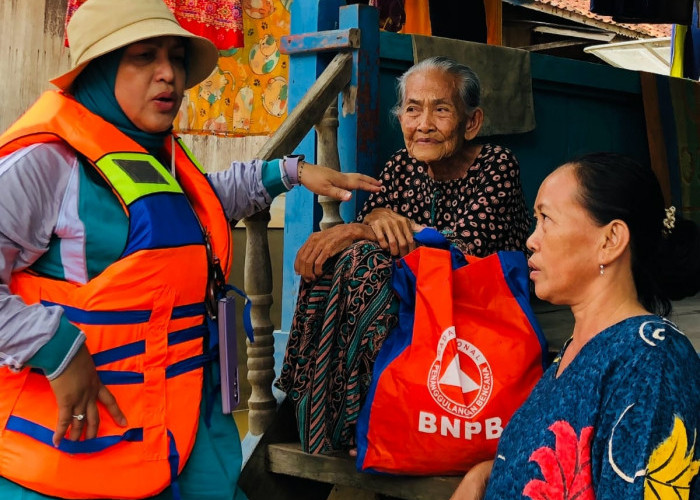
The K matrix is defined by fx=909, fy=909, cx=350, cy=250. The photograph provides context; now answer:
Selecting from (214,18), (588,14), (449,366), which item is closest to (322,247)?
(449,366)

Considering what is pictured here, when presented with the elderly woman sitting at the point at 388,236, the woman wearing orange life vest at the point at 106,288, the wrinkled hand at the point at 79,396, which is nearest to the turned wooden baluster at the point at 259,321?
the elderly woman sitting at the point at 388,236

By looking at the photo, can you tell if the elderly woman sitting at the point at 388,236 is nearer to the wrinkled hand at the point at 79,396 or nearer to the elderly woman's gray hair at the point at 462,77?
the elderly woman's gray hair at the point at 462,77

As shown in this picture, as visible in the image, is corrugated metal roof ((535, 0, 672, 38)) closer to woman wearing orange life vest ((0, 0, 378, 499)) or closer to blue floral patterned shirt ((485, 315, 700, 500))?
woman wearing orange life vest ((0, 0, 378, 499))

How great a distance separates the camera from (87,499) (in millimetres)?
2096

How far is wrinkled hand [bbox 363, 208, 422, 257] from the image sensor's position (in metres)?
3.01

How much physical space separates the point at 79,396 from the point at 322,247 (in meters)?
1.15

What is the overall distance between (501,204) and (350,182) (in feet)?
2.35

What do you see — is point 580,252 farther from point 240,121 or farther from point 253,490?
point 240,121

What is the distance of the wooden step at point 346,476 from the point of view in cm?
285

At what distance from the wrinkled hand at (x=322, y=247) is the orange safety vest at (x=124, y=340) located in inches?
29.5

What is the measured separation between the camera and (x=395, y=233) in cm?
304

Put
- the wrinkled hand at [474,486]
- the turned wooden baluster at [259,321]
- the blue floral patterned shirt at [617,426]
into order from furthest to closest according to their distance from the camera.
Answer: the turned wooden baluster at [259,321]
the wrinkled hand at [474,486]
the blue floral patterned shirt at [617,426]

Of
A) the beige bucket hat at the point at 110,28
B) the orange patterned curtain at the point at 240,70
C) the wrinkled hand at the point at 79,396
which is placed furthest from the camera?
the orange patterned curtain at the point at 240,70

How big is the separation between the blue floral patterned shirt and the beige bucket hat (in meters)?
1.26
